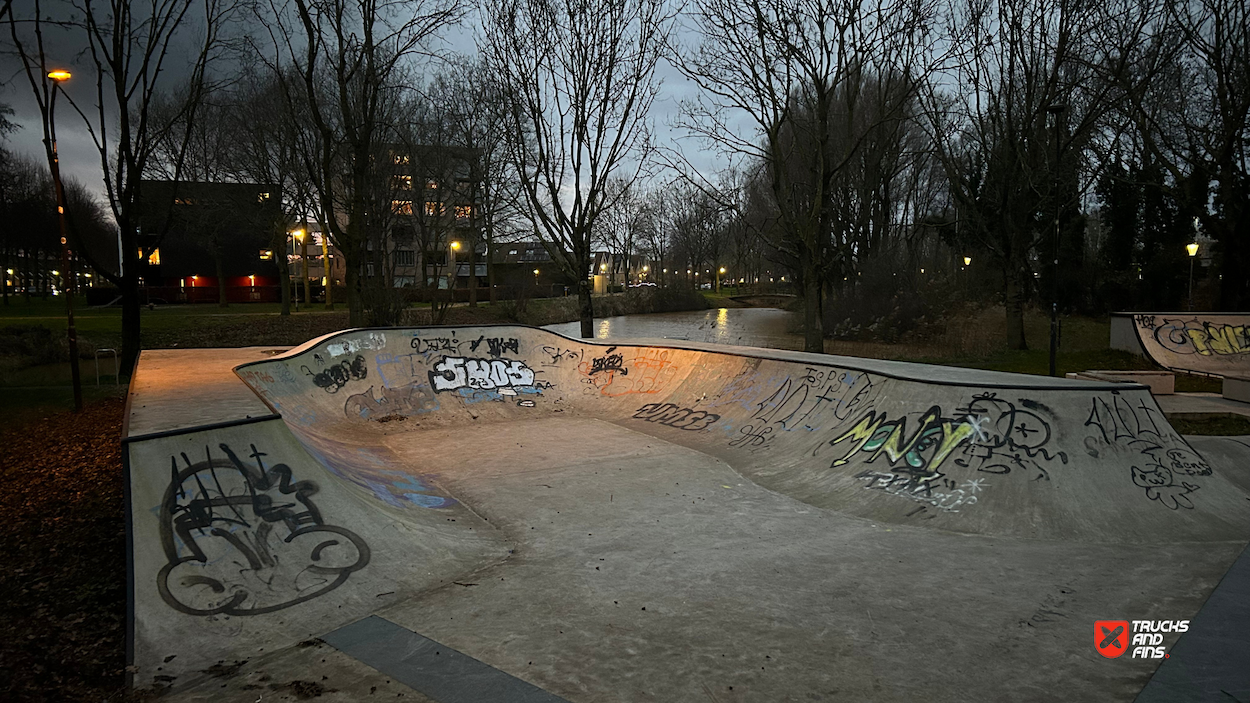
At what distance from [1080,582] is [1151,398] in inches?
135

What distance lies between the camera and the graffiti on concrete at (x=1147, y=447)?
6707mm

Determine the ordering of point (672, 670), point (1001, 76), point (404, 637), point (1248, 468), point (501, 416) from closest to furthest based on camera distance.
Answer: point (672, 670) → point (404, 637) → point (1248, 468) → point (501, 416) → point (1001, 76)

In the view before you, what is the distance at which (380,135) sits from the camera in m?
22.3

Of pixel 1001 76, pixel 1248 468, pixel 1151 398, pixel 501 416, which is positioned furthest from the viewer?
pixel 1001 76

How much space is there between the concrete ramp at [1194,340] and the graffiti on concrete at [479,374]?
15.3 m

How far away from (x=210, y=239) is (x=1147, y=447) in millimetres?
37590

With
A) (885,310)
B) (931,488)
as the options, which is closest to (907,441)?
(931,488)

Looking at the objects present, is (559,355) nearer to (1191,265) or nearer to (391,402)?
(391,402)

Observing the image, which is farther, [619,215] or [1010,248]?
[619,215]

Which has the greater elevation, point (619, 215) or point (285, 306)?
point (619, 215)

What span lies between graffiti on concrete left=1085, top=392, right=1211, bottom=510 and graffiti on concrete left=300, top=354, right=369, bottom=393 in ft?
35.9

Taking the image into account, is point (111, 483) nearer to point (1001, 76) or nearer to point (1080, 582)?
point (1080, 582)

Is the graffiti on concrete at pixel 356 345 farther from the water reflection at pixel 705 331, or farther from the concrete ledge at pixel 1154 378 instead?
the concrete ledge at pixel 1154 378

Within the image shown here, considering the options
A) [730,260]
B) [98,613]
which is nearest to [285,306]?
[98,613]
